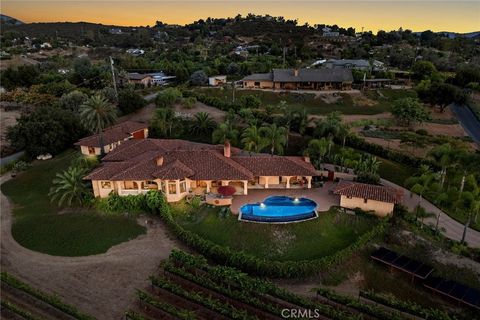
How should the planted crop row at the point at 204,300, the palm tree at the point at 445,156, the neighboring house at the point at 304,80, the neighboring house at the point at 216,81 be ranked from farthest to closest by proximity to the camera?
the neighboring house at the point at 216,81
the neighboring house at the point at 304,80
the palm tree at the point at 445,156
the planted crop row at the point at 204,300

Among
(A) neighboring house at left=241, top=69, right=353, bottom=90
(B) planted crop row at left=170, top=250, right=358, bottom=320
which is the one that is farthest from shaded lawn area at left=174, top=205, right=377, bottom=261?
(A) neighboring house at left=241, top=69, right=353, bottom=90

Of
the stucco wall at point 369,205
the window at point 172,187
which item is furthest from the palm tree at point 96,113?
the stucco wall at point 369,205

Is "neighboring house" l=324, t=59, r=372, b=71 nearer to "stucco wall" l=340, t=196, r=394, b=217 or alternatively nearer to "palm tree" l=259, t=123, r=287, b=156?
"palm tree" l=259, t=123, r=287, b=156

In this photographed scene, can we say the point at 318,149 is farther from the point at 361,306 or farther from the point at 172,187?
the point at 361,306

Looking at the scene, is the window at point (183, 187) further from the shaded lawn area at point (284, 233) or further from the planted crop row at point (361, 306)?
the planted crop row at point (361, 306)

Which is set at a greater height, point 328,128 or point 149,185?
point 328,128

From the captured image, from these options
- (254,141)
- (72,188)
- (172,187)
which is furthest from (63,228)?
(254,141)
